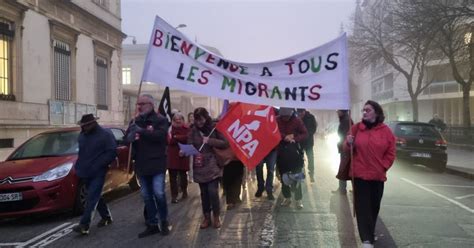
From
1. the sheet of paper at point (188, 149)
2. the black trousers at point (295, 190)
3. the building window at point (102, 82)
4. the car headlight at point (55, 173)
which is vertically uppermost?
the building window at point (102, 82)

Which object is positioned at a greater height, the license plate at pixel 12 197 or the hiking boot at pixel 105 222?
the license plate at pixel 12 197

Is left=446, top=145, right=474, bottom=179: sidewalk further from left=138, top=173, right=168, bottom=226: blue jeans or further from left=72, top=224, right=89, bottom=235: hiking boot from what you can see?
left=72, top=224, right=89, bottom=235: hiking boot

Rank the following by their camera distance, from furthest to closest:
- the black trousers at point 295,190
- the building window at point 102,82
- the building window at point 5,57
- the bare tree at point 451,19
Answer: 1. the building window at point 102,82
2. the building window at point 5,57
3. the bare tree at point 451,19
4. the black trousers at point 295,190

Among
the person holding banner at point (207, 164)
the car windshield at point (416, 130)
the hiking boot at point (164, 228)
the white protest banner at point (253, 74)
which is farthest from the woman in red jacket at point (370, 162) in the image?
the car windshield at point (416, 130)

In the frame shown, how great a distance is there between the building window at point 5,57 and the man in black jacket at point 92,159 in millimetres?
11914

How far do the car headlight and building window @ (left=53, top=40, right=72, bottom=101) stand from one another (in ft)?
46.3

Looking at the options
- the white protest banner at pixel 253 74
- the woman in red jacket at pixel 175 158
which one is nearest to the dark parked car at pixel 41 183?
the white protest banner at pixel 253 74

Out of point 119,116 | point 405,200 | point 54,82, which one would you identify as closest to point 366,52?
point 119,116

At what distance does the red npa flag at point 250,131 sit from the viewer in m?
7.77

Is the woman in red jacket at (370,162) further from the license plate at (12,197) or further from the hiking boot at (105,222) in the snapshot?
the license plate at (12,197)

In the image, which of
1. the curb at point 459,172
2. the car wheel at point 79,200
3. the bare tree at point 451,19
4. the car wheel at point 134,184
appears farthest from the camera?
the bare tree at point 451,19

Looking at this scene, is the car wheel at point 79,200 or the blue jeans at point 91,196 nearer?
the blue jeans at point 91,196

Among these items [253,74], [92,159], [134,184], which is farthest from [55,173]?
[134,184]

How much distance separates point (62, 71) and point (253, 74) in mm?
16744
